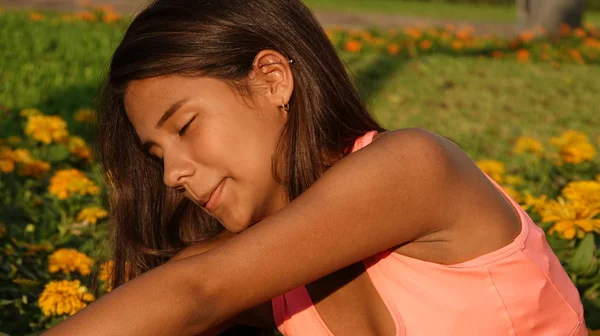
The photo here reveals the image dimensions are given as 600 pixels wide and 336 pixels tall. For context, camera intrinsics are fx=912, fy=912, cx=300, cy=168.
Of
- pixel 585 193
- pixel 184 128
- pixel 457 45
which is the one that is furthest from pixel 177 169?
pixel 457 45

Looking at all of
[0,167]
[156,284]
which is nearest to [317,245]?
[156,284]

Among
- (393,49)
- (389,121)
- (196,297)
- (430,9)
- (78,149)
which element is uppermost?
(196,297)

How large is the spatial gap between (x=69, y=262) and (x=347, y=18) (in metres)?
12.9

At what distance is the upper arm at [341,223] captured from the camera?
161cm

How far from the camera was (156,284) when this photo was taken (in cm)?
158

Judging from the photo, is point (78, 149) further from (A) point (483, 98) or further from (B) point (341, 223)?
(A) point (483, 98)

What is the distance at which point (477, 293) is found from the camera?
1858mm

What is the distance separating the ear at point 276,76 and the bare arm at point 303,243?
0.96 feet

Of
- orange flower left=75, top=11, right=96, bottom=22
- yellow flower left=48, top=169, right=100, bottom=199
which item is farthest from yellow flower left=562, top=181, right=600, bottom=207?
orange flower left=75, top=11, right=96, bottom=22

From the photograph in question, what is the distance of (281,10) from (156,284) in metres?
0.73

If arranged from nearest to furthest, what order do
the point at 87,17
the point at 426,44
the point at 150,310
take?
the point at 150,310 < the point at 426,44 < the point at 87,17

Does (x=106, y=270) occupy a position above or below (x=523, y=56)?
above

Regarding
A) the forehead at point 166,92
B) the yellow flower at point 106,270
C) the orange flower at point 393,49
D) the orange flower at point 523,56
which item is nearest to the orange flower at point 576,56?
the orange flower at point 523,56

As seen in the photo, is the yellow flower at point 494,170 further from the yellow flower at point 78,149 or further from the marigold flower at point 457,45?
the marigold flower at point 457,45
